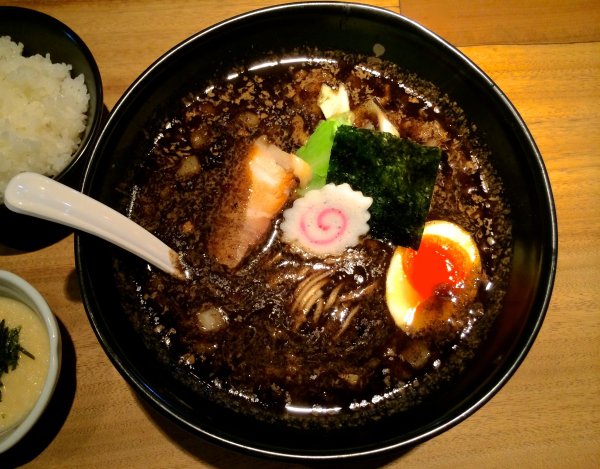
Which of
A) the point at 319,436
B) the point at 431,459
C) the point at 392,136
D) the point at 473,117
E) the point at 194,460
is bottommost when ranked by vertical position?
the point at 194,460

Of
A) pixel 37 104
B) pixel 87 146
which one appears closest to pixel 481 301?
pixel 87 146

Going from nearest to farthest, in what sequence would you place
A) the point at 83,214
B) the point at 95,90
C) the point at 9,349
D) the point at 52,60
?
the point at 83,214, the point at 9,349, the point at 95,90, the point at 52,60

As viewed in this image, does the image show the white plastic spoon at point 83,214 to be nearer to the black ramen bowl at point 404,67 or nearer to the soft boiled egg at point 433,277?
the black ramen bowl at point 404,67

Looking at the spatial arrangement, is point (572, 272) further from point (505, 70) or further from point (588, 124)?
point (505, 70)

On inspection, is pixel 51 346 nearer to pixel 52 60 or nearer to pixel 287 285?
pixel 287 285

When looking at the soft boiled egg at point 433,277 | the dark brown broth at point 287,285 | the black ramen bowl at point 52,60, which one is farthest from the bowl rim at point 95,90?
the soft boiled egg at point 433,277

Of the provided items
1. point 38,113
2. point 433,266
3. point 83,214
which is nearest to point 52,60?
point 38,113

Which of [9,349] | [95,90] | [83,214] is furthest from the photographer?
[95,90]
